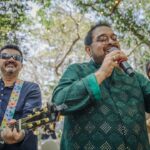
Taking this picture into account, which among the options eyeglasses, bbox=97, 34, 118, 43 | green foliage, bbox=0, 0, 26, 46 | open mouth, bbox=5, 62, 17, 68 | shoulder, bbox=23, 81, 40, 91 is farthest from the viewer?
green foliage, bbox=0, 0, 26, 46

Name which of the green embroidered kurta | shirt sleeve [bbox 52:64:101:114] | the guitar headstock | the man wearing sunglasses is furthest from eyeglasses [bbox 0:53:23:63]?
shirt sleeve [bbox 52:64:101:114]

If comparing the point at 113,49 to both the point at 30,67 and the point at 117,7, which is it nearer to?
the point at 117,7

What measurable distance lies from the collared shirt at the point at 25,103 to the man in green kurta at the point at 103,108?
0.71m

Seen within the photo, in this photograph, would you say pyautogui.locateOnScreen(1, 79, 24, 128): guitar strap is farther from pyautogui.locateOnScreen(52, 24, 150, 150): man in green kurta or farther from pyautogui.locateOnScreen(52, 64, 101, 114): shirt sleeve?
pyautogui.locateOnScreen(52, 64, 101, 114): shirt sleeve

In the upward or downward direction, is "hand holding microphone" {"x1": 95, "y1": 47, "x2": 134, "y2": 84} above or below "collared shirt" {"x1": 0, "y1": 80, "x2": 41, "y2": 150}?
above

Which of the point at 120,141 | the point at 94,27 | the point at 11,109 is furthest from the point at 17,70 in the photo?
Result: the point at 120,141

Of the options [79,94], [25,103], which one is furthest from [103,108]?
[25,103]

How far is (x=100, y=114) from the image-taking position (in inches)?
104

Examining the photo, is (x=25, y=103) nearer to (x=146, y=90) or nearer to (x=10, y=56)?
(x=10, y=56)

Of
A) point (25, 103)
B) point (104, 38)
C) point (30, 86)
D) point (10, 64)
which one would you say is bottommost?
point (25, 103)

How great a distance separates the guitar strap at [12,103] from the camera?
352 centimetres

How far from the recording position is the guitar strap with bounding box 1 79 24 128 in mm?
3516

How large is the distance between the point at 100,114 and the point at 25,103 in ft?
3.80

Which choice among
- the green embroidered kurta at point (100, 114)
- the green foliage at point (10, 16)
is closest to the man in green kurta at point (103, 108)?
the green embroidered kurta at point (100, 114)
